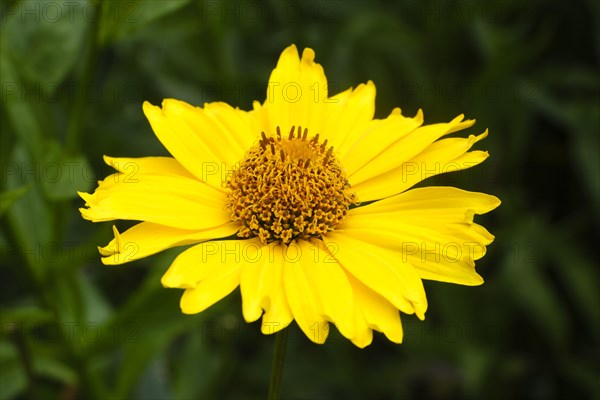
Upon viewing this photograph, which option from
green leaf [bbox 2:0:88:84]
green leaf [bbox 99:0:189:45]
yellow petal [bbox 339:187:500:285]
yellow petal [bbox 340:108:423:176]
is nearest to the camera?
yellow petal [bbox 339:187:500:285]

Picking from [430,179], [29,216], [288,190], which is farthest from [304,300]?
[430,179]

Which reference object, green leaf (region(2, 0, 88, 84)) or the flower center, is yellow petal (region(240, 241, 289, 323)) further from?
green leaf (region(2, 0, 88, 84))

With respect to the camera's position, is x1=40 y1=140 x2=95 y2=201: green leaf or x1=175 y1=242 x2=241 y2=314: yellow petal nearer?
x1=175 y1=242 x2=241 y2=314: yellow petal

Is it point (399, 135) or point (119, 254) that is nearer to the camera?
point (119, 254)

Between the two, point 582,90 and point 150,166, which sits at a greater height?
point 582,90

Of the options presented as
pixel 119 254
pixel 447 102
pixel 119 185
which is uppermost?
pixel 447 102

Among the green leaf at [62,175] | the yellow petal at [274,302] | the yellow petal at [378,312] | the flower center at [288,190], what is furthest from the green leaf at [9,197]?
the yellow petal at [378,312]

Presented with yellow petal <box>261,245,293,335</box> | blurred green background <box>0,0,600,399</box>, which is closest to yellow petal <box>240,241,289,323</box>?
yellow petal <box>261,245,293,335</box>

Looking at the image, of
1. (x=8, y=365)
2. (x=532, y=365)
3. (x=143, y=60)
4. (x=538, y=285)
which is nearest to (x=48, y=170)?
(x=8, y=365)

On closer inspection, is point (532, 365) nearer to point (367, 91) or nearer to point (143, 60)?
point (367, 91)
